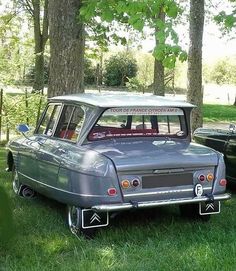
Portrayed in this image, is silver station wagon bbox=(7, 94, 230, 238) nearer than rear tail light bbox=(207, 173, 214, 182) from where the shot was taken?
Yes

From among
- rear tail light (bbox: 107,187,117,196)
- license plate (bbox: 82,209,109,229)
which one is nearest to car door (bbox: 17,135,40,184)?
license plate (bbox: 82,209,109,229)

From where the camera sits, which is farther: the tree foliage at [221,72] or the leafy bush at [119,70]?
the tree foliage at [221,72]

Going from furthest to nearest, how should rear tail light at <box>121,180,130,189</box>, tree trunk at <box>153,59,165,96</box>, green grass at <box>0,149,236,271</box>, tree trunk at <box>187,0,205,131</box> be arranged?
tree trunk at <box>153,59,165,96</box> < tree trunk at <box>187,0,205,131</box> < rear tail light at <box>121,180,130,189</box> < green grass at <box>0,149,236,271</box>

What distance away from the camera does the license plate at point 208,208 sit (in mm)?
5727

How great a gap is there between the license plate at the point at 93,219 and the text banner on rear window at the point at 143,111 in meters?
1.17

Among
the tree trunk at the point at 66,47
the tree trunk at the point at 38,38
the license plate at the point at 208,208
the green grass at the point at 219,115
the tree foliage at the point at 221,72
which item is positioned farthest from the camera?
the tree foliage at the point at 221,72

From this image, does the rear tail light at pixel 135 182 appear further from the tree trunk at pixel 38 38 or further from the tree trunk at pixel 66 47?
the tree trunk at pixel 38 38

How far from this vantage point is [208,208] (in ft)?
18.9

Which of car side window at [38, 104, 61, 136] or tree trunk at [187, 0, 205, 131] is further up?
tree trunk at [187, 0, 205, 131]

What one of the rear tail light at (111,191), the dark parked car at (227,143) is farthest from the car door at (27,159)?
the dark parked car at (227,143)

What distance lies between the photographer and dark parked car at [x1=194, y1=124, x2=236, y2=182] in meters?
7.27

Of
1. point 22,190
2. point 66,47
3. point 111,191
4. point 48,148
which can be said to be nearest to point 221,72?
point 66,47

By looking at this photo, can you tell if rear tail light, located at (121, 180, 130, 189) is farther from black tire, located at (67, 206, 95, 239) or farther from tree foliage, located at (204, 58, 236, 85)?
tree foliage, located at (204, 58, 236, 85)

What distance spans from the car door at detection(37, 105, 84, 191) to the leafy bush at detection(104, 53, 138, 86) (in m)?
46.5
